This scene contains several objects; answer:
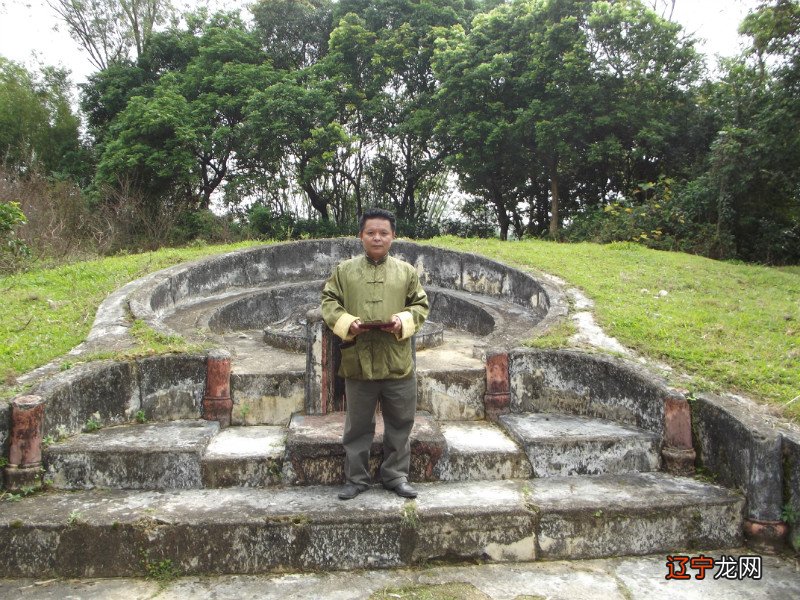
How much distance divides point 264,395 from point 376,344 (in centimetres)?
163

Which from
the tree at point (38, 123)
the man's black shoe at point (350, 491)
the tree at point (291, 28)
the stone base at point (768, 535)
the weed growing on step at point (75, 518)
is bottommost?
the stone base at point (768, 535)

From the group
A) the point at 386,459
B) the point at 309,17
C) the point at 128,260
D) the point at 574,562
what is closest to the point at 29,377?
the point at 386,459

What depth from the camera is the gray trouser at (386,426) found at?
11.7ft

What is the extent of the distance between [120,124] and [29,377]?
42.8 ft

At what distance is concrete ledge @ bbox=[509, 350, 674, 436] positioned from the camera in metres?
4.40

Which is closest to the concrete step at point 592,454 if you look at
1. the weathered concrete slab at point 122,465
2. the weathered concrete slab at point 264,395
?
the weathered concrete slab at point 264,395

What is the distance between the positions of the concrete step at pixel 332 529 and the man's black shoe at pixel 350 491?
4 centimetres

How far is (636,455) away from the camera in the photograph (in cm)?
406

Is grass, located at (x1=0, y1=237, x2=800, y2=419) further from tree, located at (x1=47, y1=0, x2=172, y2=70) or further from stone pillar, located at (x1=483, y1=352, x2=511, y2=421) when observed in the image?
tree, located at (x1=47, y1=0, x2=172, y2=70)

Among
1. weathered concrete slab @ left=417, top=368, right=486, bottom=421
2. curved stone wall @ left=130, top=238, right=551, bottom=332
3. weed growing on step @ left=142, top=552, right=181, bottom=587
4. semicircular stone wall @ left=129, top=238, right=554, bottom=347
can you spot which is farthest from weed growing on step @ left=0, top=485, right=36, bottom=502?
curved stone wall @ left=130, top=238, right=551, bottom=332

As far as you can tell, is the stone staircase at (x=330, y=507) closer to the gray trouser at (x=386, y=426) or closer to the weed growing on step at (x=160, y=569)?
the weed growing on step at (x=160, y=569)

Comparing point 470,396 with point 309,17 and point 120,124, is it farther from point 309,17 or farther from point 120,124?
point 309,17

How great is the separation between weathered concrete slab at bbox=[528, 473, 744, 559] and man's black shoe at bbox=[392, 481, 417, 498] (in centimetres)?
68

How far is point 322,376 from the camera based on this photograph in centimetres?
439
